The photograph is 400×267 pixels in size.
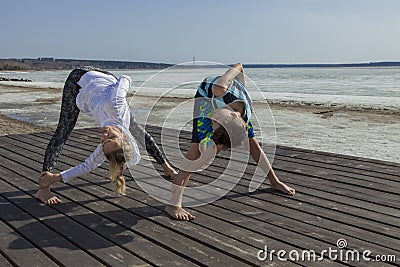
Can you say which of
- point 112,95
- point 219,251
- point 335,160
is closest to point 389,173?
point 335,160

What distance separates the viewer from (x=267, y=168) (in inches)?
172

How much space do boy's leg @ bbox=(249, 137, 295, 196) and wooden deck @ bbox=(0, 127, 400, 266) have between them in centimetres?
9

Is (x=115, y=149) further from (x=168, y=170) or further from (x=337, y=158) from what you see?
(x=337, y=158)

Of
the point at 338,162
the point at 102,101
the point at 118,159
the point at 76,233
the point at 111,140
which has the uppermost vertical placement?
the point at 102,101

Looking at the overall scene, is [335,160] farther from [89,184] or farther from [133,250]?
[133,250]

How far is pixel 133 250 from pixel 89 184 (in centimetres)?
178

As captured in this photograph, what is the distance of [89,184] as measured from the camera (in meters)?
4.58

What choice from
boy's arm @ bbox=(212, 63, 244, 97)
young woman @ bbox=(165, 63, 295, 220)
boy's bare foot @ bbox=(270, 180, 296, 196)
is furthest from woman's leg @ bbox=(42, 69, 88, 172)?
boy's bare foot @ bbox=(270, 180, 296, 196)

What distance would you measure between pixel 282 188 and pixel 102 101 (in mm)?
1806

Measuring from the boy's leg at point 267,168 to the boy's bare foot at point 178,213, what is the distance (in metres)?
1.03

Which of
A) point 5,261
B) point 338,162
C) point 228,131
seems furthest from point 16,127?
point 228,131

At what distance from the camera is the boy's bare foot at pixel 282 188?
4.18 m

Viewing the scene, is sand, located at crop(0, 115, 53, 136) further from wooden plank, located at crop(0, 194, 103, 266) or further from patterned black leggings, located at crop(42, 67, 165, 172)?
wooden plank, located at crop(0, 194, 103, 266)

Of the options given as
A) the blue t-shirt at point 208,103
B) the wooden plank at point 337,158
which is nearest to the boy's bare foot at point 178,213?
the blue t-shirt at point 208,103
